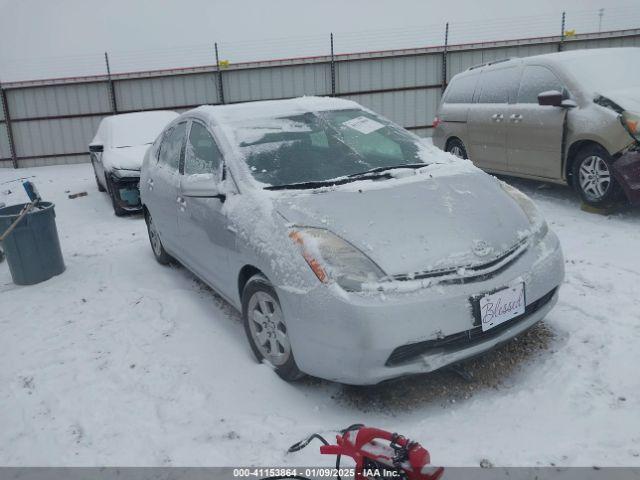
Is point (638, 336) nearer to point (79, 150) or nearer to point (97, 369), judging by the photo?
point (97, 369)

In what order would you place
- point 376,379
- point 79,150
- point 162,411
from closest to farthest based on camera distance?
point 376,379, point 162,411, point 79,150

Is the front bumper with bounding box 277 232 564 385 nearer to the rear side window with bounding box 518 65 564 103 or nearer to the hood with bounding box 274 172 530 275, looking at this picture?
the hood with bounding box 274 172 530 275

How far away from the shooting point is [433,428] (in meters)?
2.65

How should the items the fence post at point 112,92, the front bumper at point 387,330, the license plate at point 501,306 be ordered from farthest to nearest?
the fence post at point 112,92
the license plate at point 501,306
the front bumper at point 387,330

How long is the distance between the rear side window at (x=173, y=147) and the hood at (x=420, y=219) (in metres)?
1.76

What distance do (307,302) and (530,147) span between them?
476 cm

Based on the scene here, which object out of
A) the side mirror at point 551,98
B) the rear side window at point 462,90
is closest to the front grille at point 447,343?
the side mirror at point 551,98

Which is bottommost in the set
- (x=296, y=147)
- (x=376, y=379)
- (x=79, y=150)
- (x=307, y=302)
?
(x=79, y=150)

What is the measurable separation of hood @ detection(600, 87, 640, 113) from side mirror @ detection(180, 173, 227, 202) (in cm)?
422

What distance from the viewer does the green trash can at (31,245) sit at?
5105mm

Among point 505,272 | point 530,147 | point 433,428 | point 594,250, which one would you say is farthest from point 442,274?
point 530,147

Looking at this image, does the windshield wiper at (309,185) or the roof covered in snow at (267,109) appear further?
the roof covered in snow at (267,109)

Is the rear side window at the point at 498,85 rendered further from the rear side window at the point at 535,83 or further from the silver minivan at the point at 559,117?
the rear side window at the point at 535,83

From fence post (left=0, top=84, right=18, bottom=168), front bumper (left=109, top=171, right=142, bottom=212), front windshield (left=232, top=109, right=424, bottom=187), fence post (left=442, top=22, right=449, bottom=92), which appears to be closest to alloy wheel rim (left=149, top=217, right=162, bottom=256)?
front windshield (left=232, top=109, right=424, bottom=187)
